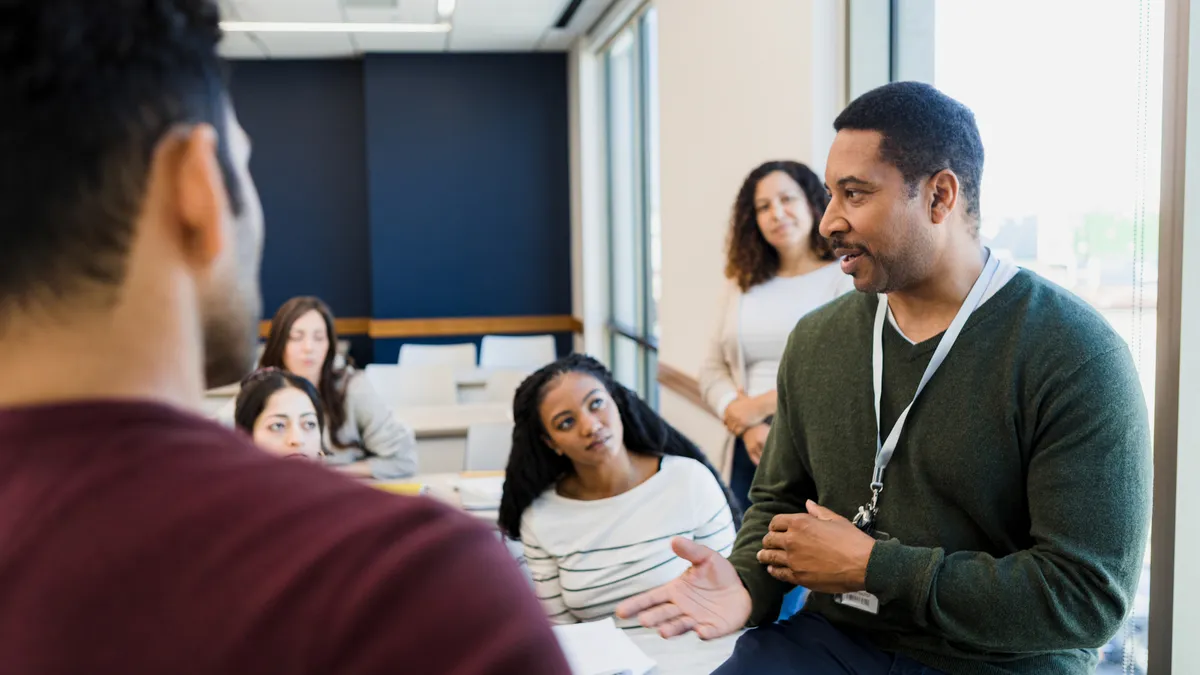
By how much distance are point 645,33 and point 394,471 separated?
3866mm

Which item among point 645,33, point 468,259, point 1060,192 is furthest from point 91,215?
point 468,259

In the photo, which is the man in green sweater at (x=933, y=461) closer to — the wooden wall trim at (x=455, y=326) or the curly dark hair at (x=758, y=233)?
the curly dark hair at (x=758, y=233)

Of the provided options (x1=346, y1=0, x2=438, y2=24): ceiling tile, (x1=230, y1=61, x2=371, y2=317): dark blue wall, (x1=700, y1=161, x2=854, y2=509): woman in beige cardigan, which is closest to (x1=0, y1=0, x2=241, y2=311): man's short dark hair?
(x1=700, y1=161, x2=854, y2=509): woman in beige cardigan

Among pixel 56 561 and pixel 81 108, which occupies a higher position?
pixel 81 108

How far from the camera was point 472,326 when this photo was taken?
938cm

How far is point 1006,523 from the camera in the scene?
1565 mm

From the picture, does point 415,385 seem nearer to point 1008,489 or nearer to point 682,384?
point 682,384

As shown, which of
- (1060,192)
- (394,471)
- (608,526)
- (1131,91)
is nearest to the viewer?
(1131,91)

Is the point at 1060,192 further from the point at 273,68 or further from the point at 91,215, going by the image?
the point at 273,68

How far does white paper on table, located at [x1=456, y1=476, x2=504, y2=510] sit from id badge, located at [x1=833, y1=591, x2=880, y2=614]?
7.04 ft

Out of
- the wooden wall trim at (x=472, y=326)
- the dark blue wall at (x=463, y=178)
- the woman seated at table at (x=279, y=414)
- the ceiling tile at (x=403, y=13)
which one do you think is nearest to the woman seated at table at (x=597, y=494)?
the woman seated at table at (x=279, y=414)

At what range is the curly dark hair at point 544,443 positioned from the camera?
3.03 meters

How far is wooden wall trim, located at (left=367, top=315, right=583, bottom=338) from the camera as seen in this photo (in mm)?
9273

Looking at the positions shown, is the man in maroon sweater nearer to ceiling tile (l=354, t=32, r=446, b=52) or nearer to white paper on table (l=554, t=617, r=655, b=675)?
white paper on table (l=554, t=617, r=655, b=675)
